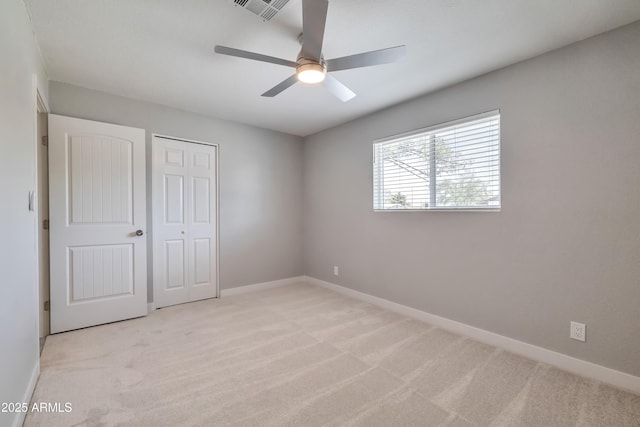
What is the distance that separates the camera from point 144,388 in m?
1.83

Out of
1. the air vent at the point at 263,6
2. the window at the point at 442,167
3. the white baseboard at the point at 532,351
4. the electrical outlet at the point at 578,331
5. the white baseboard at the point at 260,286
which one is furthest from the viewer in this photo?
the white baseboard at the point at 260,286

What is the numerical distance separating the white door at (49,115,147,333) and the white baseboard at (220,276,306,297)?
1.07 meters

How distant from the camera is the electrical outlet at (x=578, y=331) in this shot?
2.01m

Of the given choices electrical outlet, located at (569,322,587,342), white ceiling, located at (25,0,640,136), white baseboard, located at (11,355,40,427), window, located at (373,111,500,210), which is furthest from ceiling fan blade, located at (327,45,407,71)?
white baseboard, located at (11,355,40,427)

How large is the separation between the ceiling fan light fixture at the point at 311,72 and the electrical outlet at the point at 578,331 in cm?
267

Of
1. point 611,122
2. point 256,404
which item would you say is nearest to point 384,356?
point 256,404

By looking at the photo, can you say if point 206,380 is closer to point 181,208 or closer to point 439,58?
point 181,208

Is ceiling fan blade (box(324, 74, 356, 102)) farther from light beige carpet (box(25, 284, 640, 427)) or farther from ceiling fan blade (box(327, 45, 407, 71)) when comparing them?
light beige carpet (box(25, 284, 640, 427))

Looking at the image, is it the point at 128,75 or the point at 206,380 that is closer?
the point at 206,380

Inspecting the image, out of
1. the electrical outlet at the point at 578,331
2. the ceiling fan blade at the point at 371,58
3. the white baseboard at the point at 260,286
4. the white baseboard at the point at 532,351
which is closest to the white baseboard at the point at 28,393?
the white baseboard at the point at 260,286

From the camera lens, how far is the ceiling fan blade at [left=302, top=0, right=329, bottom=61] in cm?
141

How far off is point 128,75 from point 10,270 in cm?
202

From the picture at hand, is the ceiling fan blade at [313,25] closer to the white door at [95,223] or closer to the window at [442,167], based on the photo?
the window at [442,167]

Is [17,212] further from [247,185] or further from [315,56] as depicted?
[247,185]
